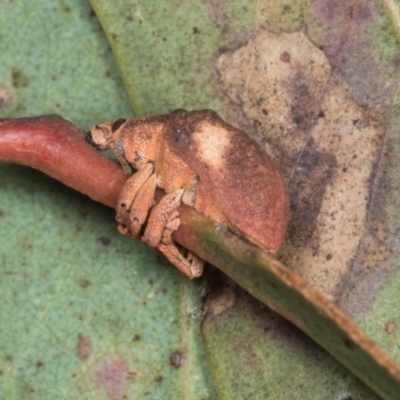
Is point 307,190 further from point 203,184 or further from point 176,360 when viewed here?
point 176,360

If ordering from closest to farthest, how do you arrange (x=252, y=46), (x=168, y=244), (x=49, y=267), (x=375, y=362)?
(x=375, y=362)
(x=168, y=244)
(x=252, y=46)
(x=49, y=267)

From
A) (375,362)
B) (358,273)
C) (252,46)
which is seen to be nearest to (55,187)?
(252,46)

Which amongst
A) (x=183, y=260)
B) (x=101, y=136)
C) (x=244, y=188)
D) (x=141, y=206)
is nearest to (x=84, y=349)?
(x=183, y=260)

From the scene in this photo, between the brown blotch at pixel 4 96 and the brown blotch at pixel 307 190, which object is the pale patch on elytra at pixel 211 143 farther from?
the brown blotch at pixel 4 96

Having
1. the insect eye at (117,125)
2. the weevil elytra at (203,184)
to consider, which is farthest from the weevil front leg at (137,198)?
the insect eye at (117,125)

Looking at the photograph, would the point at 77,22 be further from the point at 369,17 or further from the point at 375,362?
the point at 375,362

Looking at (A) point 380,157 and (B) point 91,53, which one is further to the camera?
(B) point 91,53

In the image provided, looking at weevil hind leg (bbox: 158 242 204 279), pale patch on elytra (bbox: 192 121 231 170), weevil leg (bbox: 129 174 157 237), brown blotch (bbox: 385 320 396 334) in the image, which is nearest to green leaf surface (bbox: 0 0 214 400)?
weevil hind leg (bbox: 158 242 204 279)
